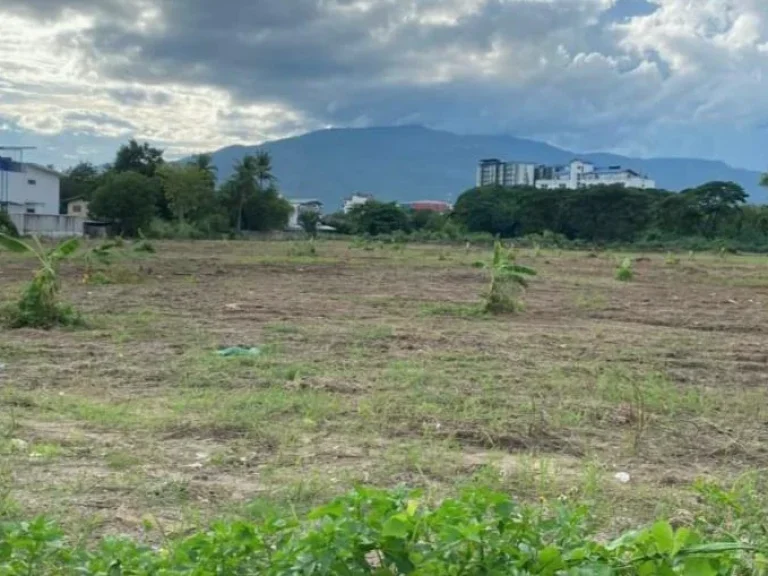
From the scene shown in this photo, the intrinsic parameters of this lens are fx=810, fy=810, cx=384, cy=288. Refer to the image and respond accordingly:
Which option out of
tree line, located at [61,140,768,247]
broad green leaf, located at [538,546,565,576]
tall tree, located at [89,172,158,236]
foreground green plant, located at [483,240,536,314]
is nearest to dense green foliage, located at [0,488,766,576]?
broad green leaf, located at [538,546,565,576]

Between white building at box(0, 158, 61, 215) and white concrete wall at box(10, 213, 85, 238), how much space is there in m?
7.01

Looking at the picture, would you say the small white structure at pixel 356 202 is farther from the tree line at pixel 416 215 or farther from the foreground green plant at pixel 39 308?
the foreground green plant at pixel 39 308

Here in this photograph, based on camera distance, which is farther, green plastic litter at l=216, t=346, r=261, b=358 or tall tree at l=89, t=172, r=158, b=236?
tall tree at l=89, t=172, r=158, b=236

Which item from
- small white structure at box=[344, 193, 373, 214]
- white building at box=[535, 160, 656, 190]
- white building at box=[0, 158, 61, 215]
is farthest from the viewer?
white building at box=[535, 160, 656, 190]

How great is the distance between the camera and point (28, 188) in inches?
2360

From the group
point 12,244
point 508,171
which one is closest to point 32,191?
point 12,244

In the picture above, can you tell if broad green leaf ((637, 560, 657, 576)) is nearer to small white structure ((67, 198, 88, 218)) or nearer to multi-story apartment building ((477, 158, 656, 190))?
small white structure ((67, 198, 88, 218))

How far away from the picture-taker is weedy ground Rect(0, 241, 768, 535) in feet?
12.8

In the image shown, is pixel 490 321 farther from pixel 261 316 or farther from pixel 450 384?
pixel 450 384

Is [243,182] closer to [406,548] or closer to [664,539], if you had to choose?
[406,548]

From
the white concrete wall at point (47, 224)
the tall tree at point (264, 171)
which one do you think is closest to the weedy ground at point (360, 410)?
the white concrete wall at point (47, 224)

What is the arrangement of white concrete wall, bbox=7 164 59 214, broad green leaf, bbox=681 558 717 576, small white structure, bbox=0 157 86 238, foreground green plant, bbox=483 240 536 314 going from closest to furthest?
broad green leaf, bbox=681 558 717 576, foreground green plant, bbox=483 240 536 314, small white structure, bbox=0 157 86 238, white concrete wall, bbox=7 164 59 214

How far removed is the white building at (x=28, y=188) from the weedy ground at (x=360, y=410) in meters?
51.2

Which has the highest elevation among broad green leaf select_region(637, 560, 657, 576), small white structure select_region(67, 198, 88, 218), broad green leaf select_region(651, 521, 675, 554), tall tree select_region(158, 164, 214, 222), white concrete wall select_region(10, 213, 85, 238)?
tall tree select_region(158, 164, 214, 222)
